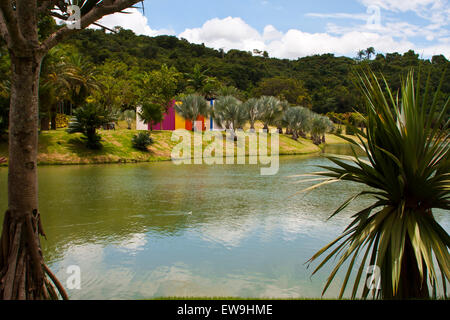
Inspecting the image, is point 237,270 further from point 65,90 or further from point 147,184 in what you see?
point 65,90

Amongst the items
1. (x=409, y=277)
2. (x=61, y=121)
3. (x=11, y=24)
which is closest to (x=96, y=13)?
(x=11, y=24)

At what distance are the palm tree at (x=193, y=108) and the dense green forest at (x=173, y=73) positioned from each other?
572 centimetres

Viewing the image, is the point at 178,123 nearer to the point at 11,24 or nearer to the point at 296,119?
the point at 296,119

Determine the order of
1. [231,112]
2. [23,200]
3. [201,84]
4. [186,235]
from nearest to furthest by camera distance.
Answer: [23,200] < [186,235] < [231,112] < [201,84]

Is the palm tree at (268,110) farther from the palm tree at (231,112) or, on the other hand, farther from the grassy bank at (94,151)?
the grassy bank at (94,151)

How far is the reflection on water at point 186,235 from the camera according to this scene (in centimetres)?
613

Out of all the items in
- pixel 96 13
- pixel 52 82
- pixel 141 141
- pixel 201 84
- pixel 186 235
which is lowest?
pixel 186 235

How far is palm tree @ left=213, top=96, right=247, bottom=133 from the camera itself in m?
41.7

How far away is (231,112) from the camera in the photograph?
4172cm

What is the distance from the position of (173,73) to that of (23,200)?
51213mm

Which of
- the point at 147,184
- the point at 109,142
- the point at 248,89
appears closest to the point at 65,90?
the point at 109,142

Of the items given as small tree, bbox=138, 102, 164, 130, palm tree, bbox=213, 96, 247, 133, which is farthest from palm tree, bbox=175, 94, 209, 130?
small tree, bbox=138, 102, 164, 130

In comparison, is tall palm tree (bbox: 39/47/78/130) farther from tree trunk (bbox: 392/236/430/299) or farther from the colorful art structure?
tree trunk (bbox: 392/236/430/299)

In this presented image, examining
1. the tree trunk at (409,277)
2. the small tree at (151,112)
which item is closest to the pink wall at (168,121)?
the small tree at (151,112)
